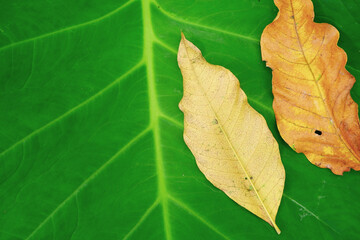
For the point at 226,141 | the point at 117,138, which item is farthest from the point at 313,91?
the point at 117,138

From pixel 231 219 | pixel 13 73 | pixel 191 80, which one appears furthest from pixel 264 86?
pixel 13 73

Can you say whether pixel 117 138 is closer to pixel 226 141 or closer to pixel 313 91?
pixel 226 141

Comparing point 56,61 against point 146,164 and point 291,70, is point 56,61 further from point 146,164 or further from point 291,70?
point 291,70
